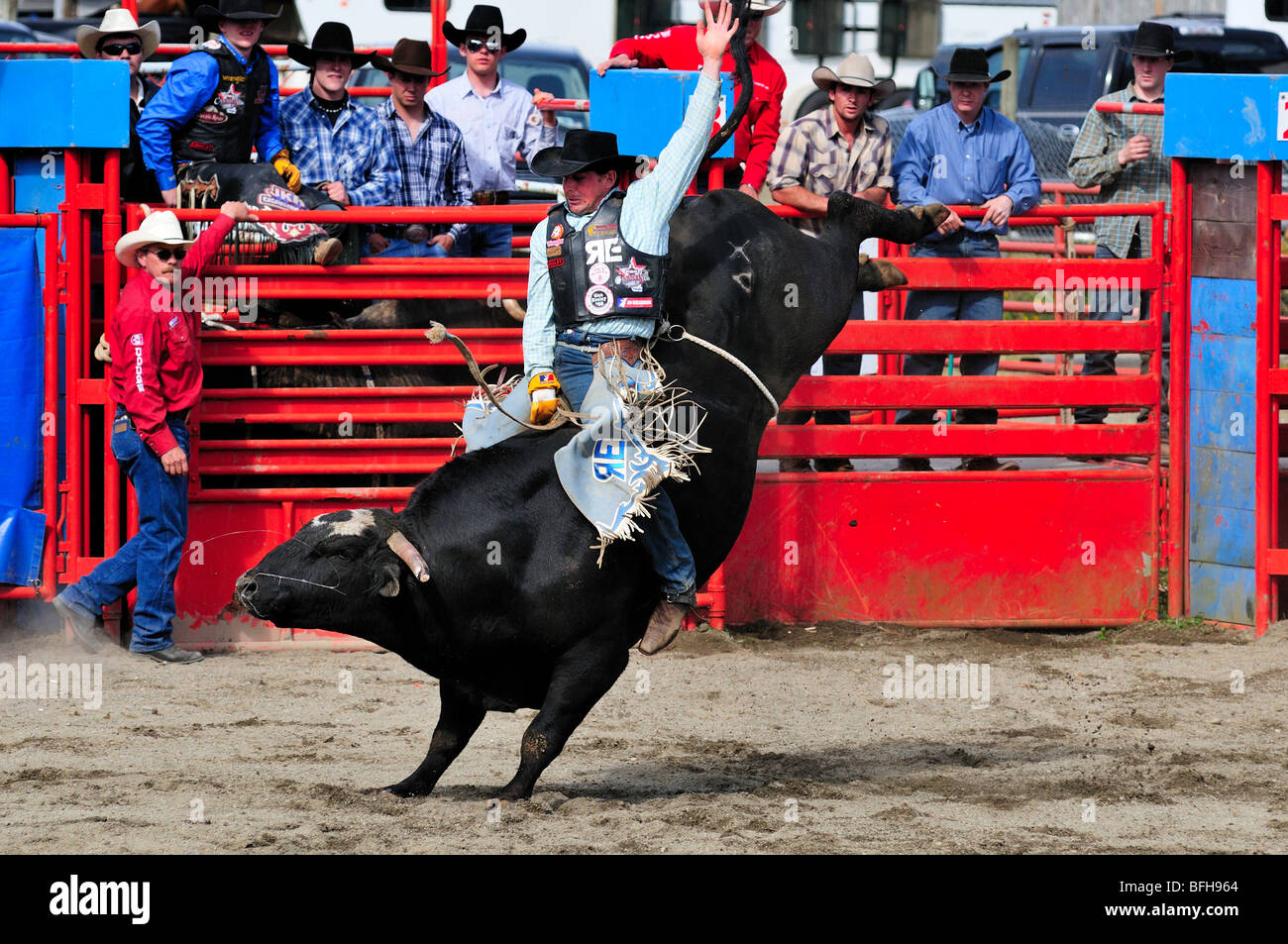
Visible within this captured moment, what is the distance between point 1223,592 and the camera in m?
8.61

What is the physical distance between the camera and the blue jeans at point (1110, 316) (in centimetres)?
893

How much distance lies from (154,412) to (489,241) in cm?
204

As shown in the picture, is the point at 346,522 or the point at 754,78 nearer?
the point at 346,522

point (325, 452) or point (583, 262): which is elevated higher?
point (583, 262)

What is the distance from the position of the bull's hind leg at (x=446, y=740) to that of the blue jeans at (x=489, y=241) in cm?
365

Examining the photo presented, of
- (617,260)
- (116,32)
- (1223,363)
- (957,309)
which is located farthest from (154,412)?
(1223,363)

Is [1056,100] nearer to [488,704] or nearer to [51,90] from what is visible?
[51,90]

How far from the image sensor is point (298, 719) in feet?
23.0

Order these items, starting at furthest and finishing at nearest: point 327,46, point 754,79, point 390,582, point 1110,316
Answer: point 1110,316
point 327,46
point 754,79
point 390,582

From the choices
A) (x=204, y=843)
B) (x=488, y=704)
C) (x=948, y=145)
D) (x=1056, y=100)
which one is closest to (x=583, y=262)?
(x=488, y=704)

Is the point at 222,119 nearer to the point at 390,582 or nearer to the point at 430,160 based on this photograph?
the point at 430,160

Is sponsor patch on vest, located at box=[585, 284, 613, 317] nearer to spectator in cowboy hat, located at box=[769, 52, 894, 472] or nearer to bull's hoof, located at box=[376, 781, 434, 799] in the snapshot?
bull's hoof, located at box=[376, 781, 434, 799]

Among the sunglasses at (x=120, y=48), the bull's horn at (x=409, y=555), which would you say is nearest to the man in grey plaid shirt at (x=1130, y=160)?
the sunglasses at (x=120, y=48)

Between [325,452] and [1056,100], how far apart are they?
12.1m
